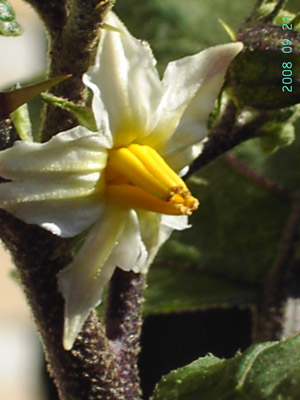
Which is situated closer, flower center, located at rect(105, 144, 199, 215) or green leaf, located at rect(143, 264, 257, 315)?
flower center, located at rect(105, 144, 199, 215)

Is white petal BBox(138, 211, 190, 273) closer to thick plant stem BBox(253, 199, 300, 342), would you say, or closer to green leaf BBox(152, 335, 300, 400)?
green leaf BBox(152, 335, 300, 400)

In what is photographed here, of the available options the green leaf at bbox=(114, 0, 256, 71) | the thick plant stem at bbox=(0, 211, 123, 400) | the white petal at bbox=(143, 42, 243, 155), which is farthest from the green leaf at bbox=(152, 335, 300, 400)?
the green leaf at bbox=(114, 0, 256, 71)

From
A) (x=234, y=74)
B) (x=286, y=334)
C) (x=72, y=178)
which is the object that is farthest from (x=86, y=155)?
(x=286, y=334)

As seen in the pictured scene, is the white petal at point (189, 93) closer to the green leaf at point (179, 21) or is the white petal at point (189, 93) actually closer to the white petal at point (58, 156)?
the white petal at point (58, 156)

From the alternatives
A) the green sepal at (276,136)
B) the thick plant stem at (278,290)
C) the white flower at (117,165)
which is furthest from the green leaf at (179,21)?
the white flower at (117,165)

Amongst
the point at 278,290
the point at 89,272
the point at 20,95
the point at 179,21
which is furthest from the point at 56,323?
the point at 179,21

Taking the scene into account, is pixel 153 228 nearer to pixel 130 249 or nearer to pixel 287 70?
pixel 130 249
